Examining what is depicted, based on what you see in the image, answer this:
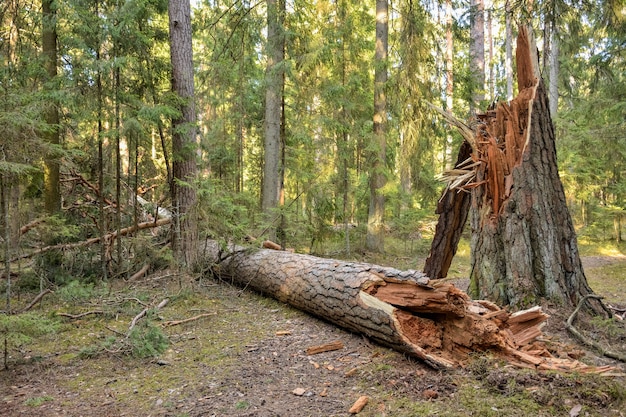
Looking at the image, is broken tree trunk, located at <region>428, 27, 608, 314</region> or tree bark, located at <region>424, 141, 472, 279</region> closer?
broken tree trunk, located at <region>428, 27, 608, 314</region>

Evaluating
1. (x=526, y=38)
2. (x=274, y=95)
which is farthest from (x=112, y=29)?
(x=526, y=38)

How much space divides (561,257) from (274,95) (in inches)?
304

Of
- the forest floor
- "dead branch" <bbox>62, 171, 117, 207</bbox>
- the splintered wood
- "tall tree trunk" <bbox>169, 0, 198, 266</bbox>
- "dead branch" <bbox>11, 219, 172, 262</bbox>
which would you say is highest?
"tall tree trunk" <bbox>169, 0, 198, 266</bbox>

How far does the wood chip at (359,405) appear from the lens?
3211 mm

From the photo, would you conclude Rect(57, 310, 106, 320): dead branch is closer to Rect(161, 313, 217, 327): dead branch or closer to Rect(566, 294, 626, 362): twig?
Rect(161, 313, 217, 327): dead branch

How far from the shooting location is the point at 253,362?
14.3 feet

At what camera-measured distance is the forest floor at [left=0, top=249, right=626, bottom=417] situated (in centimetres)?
316

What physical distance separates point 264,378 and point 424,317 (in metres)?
1.78

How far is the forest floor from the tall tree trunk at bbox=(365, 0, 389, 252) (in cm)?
716

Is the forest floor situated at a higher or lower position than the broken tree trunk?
lower

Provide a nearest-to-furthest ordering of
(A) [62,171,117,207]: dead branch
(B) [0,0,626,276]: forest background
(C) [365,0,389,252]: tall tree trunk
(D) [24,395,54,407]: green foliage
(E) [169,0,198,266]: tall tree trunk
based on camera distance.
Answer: (D) [24,395,54,407]: green foliage < (B) [0,0,626,276]: forest background < (E) [169,0,198,266]: tall tree trunk < (A) [62,171,117,207]: dead branch < (C) [365,0,389,252]: tall tree trunk

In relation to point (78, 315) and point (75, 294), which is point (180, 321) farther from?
point (75, 294)

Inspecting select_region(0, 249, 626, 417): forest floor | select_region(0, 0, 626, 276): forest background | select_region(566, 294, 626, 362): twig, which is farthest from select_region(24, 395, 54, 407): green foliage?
select_region(566, 294, 626, 362): twig

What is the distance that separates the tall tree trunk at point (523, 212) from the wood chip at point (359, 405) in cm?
277
